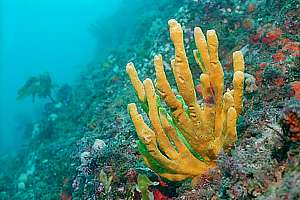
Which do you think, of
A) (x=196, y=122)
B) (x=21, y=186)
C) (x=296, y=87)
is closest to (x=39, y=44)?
(x=21, y=186)

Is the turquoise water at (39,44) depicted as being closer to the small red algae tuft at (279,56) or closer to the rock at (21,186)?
the rock at (21,186)

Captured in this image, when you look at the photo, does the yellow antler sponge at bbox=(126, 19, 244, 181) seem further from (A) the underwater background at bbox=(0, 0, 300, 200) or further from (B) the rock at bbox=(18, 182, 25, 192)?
(B) the rock at bbox=(18, 182, 25, 192)

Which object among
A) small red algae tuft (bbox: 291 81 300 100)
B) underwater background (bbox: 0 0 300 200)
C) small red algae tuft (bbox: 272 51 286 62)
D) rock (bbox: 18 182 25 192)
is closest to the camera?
underwater background (bbox: 0 0 300 200)

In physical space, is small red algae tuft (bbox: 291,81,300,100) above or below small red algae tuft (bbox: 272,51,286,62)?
below

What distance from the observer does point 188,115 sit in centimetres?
343

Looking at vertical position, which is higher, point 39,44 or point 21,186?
point 39,44

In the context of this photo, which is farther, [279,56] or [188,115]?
[279,56]

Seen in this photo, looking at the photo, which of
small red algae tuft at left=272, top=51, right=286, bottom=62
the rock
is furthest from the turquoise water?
small red algae tuft at left=272, top=51, right=286, bottom=62

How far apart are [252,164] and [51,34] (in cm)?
6912

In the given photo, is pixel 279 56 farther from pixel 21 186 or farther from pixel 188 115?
pixel 21 186

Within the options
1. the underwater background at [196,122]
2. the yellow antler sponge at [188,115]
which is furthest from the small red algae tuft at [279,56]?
the yellow antler sponge at [188,115]

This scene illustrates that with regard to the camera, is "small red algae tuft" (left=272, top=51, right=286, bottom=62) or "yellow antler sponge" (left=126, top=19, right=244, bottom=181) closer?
"yellow antler sponge" (left=126, top=19, right=244, bottom=181)

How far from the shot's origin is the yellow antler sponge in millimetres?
3109

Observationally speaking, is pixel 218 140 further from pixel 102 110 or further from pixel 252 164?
pixel 102 110
